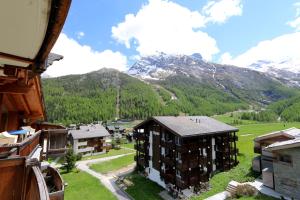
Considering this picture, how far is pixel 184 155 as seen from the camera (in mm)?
31328

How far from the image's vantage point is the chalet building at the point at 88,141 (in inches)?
2603

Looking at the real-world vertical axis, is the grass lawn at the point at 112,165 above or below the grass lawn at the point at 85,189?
Result: above

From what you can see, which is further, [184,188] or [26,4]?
[184,188]

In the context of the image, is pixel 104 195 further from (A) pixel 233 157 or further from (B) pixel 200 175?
(A) pixel 233 157

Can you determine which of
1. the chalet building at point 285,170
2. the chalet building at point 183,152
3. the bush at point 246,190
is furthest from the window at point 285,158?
the chalet building at point 183,152

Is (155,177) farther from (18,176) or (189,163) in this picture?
(18,176)

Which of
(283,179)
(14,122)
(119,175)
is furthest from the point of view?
(119,175)

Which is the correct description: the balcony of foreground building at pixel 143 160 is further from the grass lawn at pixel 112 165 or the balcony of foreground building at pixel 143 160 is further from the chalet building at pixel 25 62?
the chalet building at pixel 25 62

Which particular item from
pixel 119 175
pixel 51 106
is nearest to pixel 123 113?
pixel 51 106

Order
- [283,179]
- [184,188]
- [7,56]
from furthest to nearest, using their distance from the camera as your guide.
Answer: [184,188], [283,179], [7,56]

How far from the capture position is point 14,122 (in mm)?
13383

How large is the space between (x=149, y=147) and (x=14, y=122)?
91.4 feet

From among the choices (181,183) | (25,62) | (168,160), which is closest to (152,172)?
(168,160)

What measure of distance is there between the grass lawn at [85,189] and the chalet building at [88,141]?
21.9 meters
